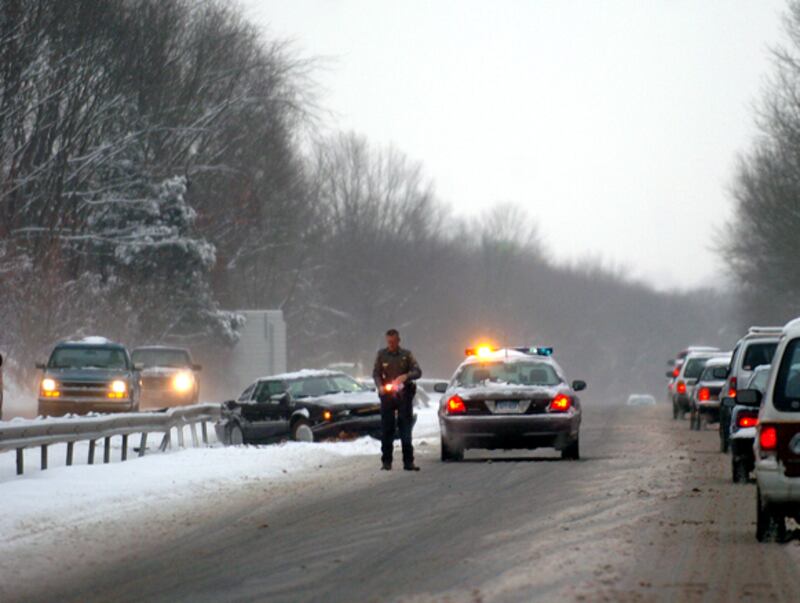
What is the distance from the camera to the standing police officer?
22.8 metres

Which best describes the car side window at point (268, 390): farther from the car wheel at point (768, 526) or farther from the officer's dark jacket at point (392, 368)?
the car wheel at point (768, 526)

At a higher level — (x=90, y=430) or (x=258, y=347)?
(x=258, y=347)

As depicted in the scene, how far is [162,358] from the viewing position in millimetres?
49031

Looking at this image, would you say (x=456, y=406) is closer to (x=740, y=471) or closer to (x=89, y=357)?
(x=740, y=471)

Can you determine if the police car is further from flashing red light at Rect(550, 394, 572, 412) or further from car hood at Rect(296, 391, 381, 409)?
car hood at Rect(296, 391, 381, 409)

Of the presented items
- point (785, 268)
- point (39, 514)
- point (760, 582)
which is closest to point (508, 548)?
point (760, 582)

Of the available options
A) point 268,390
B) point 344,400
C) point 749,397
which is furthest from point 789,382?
point 268,390

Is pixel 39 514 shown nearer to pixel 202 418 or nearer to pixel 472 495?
pixel 472 495

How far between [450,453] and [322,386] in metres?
6.89

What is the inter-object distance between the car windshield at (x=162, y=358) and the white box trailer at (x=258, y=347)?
13.7m

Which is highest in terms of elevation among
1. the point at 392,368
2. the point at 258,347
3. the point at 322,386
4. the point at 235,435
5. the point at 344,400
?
the point at 258,347

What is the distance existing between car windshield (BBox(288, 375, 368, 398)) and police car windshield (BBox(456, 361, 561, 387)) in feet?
20.3

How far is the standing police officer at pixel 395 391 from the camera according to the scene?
2277cm

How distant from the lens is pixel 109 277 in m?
58.2
